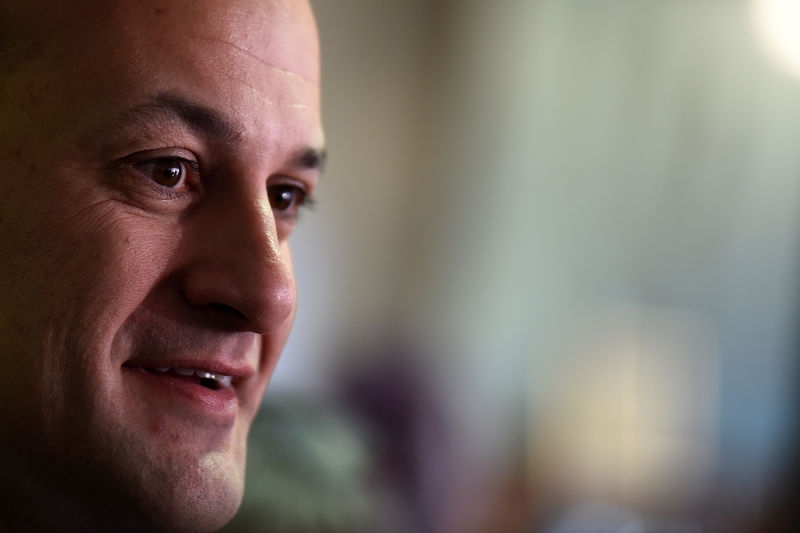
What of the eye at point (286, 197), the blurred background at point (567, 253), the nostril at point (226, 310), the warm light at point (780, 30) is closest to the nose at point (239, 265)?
the nostril at point (226, 310)

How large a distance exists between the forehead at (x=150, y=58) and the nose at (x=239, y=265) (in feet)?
0.28

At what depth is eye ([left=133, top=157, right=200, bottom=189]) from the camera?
788mm

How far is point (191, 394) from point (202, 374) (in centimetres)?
2

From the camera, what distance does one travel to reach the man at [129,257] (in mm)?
725

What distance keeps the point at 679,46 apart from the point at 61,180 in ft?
11.0

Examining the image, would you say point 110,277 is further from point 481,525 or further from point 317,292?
point 481,525

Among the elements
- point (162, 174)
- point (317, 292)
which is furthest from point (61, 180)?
point (317, 292)

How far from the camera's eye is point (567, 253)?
3.77m

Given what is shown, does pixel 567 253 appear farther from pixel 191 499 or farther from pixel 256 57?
pixel 191 499

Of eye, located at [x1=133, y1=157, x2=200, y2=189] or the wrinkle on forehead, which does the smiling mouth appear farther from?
the wrinkle on forehead

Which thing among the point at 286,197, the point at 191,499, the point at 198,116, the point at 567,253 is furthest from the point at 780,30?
the point at 191,499

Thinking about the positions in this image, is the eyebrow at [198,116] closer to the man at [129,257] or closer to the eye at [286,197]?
the man at [129,257]

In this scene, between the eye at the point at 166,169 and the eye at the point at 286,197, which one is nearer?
the eye at the point at 166,169

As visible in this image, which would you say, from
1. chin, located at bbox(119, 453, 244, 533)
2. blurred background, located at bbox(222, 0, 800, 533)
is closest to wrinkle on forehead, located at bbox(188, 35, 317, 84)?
chin, located at bbox(119, 453, 244, 533)
